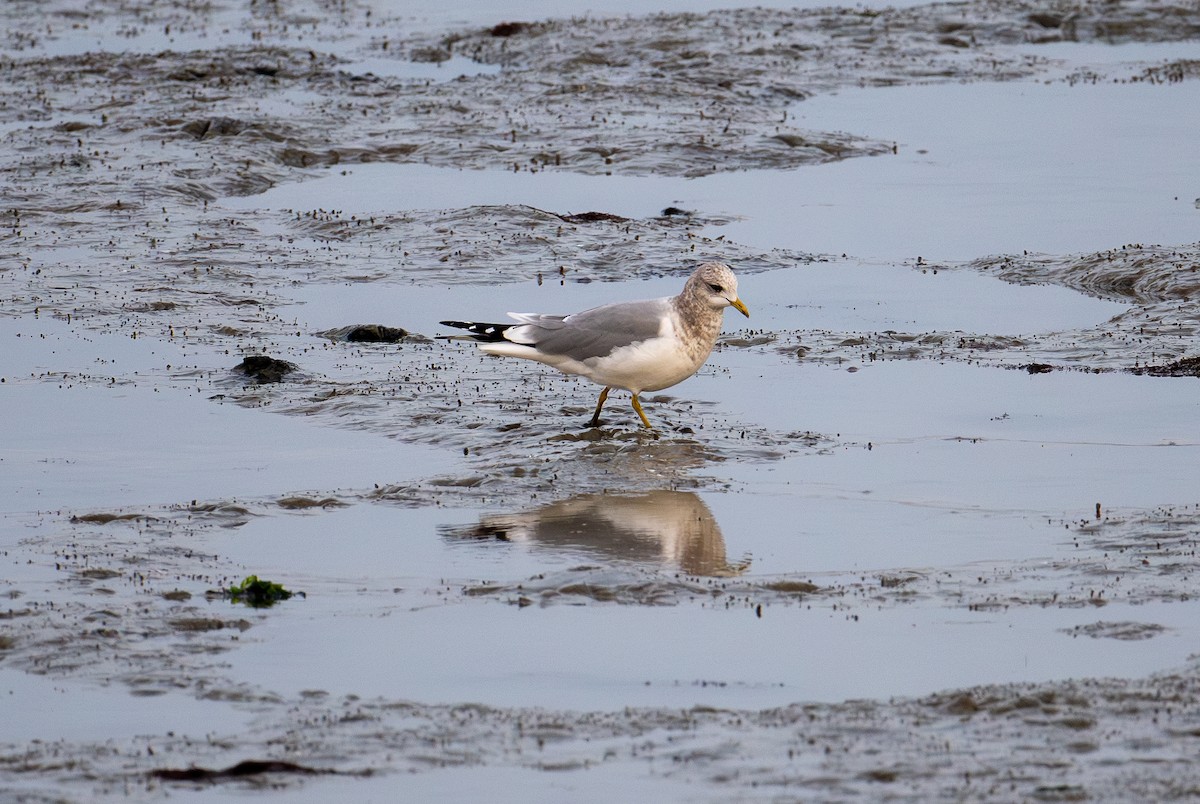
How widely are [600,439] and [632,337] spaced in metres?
0.64

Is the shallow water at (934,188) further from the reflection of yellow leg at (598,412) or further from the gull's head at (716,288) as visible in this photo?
the reflection of yellow leg at (598,412)

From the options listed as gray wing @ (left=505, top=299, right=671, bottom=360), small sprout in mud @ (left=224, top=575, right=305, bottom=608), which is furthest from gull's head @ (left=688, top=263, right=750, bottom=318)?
small sprout in mud @ (left=224, top=575, right=305, bottom=608)

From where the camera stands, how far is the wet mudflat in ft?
19.7

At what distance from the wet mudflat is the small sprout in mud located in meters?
0.14

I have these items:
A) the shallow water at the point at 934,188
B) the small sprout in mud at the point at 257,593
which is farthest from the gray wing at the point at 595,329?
the shallow water at the point at 934,188

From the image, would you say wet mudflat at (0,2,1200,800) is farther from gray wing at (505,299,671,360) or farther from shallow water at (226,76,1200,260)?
gray wing at (505,299,671,360)

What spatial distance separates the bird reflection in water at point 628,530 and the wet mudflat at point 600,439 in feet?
0.12

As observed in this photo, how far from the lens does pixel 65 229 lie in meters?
14.8

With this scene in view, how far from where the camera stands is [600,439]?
9.97 metres

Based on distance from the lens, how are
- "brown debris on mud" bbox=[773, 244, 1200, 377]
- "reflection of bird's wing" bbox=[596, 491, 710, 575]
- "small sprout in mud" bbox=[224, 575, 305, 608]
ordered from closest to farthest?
1. "small sprout in mud" bbox=[224, 575, 305, 608]
2. "reflection of bird's wing" bbox=[596, 491, 710, 575]
3. "brown debris on mud" bbox=[773, 244, 1200, 377]

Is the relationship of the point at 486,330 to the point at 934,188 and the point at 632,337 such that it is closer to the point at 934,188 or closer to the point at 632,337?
the point at 632,337

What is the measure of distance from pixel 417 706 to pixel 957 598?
244 cm

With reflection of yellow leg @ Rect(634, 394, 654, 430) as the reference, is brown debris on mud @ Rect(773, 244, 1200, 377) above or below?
above

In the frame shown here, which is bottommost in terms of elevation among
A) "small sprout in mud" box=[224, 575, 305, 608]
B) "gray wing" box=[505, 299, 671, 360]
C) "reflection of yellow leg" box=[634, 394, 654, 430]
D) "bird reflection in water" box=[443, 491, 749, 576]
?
"small sprout in mud" box=[224, 575, 305, 608]
